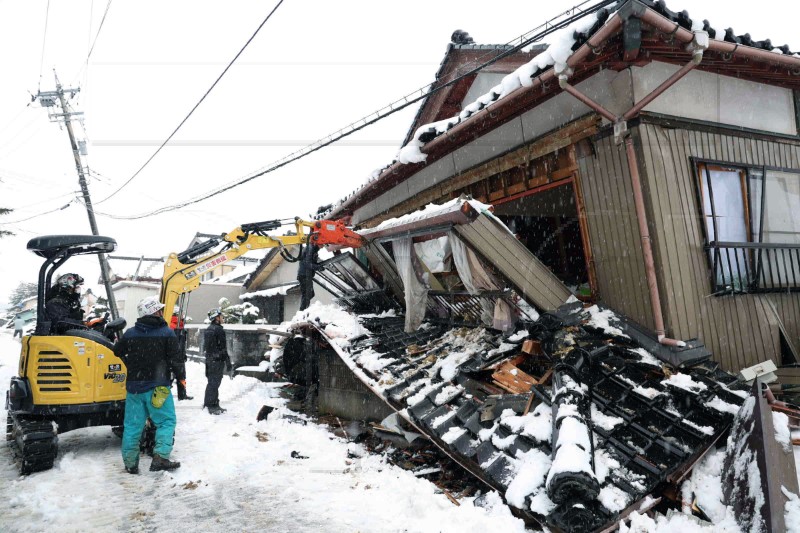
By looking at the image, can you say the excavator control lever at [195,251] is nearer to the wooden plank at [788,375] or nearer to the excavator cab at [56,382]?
the excavator cab at [56,382]

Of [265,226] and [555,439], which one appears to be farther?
[265,226]

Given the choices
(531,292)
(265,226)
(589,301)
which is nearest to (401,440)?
(531,292)

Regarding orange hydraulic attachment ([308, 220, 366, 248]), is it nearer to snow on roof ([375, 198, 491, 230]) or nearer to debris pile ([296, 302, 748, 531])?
snow on roof ([375, 198, 491, 230])

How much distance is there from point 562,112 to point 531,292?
242 centimetres

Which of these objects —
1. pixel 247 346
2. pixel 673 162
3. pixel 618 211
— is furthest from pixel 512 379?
pixel 247 346

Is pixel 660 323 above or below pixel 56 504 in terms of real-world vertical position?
above

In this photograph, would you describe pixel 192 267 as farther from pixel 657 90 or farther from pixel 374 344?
pixel 657 90

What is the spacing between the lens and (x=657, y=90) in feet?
15.3

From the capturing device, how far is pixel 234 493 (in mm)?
4504

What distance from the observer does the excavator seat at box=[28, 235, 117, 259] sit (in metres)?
5.85

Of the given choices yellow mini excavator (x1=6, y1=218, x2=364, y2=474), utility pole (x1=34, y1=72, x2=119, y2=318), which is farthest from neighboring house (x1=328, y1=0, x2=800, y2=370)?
utility pole (x1=34, y1=72, x2=119, y2=318)

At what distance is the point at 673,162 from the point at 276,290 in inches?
720

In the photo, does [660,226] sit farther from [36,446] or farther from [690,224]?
[36,446]

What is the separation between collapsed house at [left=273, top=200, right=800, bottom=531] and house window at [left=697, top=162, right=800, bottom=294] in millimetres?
1430
